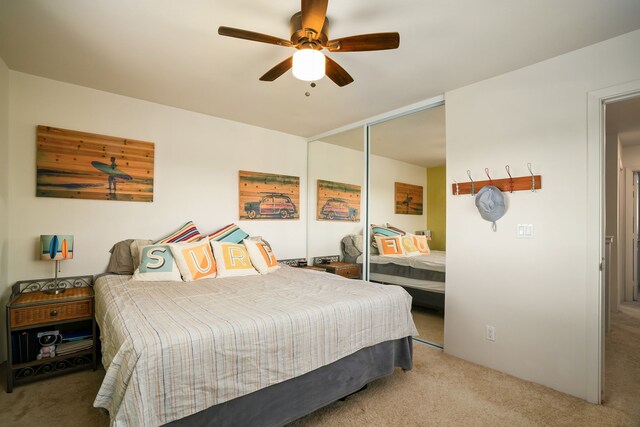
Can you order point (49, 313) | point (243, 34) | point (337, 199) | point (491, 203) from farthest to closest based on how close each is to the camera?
1. point (337, 199)
2. point (491, 203)
3. point (49, 313)
4. point (243, 34)

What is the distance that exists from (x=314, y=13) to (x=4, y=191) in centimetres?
281

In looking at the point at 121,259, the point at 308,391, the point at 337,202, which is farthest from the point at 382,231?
the point at 121,259

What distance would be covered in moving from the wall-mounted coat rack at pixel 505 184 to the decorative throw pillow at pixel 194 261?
93.5 inches

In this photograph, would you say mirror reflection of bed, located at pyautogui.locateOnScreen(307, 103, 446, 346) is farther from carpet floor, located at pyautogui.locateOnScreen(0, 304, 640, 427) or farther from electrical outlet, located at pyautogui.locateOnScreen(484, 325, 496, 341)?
carpet floor, located at pyautogui.locateOnScreen(0, 304, 640, 427)

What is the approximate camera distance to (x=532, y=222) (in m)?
2.45

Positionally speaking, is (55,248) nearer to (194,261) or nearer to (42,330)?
(42,330)

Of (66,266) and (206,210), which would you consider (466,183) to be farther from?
(66,266)

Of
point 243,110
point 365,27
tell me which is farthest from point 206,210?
point 365,27

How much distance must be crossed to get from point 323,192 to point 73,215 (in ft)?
8.96

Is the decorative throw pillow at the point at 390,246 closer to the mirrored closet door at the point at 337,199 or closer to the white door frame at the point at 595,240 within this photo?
the mirrored closet door at the point at 337,199

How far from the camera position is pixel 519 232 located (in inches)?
99.0

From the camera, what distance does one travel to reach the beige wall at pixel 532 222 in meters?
2.22

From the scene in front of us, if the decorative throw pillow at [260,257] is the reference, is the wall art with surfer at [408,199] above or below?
above

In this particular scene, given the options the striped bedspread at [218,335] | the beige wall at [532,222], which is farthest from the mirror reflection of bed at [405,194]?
the striped bedspread at [218,335]
